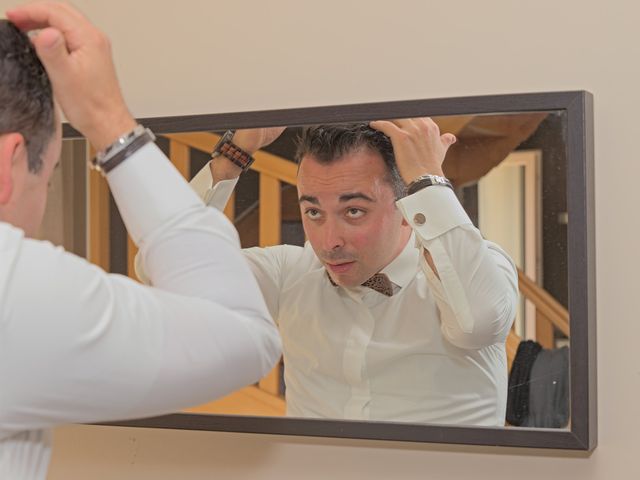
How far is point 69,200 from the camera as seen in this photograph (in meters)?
1.82

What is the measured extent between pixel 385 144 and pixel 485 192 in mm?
193

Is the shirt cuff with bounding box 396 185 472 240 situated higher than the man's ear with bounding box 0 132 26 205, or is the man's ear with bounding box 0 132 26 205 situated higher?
the shirt cuff with bounding box 396 185 472 240

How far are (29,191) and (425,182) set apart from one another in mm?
792

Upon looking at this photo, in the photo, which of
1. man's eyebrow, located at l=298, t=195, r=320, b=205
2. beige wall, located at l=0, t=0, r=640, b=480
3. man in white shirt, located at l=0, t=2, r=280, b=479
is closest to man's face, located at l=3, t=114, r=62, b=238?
man in white shirt, located at l=0, t=2, r=280, b=479

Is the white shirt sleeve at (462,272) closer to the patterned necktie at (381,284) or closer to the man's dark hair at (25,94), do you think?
the patterned necktie at (381,284)

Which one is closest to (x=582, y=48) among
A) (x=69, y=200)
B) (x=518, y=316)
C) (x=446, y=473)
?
(x=518, y=316)

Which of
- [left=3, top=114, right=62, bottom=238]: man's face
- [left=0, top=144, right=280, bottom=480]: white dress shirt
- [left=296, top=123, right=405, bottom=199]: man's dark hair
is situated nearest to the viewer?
[left=0, top=144, right=280, bottom=480]: white dress shirt

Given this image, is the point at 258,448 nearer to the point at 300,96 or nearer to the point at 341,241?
the point at 341,241

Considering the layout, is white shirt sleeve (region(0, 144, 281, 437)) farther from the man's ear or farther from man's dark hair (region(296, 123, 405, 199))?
man's dark hair (region(296, 123, 405, 199))

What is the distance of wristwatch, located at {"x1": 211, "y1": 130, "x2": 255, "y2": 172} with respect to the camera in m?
1.69

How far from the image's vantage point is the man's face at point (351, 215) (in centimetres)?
157

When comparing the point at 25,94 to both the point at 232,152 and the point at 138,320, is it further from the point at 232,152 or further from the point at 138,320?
the point at 232,152

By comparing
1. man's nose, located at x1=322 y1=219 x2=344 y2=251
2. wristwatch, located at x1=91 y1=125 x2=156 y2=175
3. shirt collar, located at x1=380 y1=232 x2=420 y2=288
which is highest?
man's nose, located at x1=322 y1=219 x2=344 y2=251

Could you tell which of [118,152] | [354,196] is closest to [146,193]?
[118,152]
